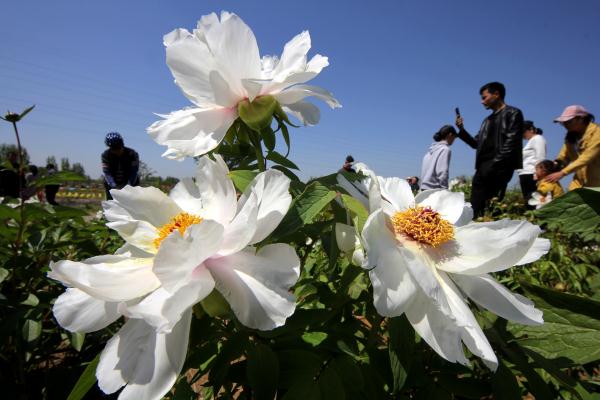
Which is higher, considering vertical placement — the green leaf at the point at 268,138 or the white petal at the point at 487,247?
the green leaf at the point at 268,138

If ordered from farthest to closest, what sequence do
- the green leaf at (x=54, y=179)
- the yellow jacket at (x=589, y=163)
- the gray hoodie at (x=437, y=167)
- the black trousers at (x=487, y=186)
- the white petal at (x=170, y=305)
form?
the gray hoodie at (x=437, y=167) < the black trousers at (x=487, y=186) < the yellow jacket at (x=589, y=163) < the green leaf at (x=54, y=179) < the white petal at (x=170, y=305)

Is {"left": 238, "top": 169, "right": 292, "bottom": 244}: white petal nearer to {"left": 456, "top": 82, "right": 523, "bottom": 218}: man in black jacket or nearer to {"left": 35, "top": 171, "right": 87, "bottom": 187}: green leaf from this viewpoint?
{"left": 35, "top": 171, "right": 87, "bottom": 187}: green leaf

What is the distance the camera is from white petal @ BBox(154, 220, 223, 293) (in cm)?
39

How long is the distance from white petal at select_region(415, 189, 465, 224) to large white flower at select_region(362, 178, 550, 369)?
57mm

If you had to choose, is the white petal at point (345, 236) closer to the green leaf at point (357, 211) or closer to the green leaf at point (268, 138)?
the green leaf at point (357, 211)

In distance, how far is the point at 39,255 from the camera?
122cm

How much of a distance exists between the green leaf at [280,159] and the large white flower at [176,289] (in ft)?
0.67

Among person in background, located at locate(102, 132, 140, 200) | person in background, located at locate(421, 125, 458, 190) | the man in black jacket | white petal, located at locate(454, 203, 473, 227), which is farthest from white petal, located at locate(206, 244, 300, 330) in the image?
person in background, located at locate(102, 132, 140, 200)

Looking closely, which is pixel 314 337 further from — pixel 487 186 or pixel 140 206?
pixel 487 186

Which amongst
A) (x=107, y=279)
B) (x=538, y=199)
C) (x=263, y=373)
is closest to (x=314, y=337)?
(x=263, y=373)

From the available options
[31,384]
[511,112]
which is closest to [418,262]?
[31,384]

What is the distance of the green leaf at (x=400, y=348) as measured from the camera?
481 mm

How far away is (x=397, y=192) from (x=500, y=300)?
0.29 meters

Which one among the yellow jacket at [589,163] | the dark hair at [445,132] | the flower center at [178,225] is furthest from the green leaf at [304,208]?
the dark hair at [445,132]
